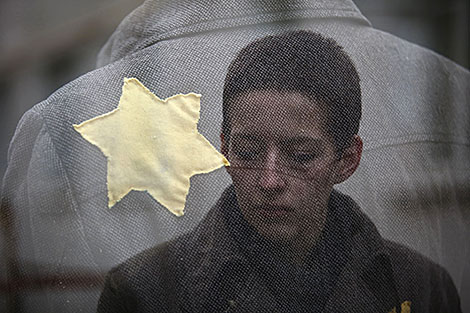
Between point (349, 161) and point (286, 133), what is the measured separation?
5.7 inches

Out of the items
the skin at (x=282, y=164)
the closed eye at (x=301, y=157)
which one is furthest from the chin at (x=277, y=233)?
the closed eye at (x=301, y=157)

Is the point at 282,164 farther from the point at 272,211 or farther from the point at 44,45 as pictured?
the point at 44,45

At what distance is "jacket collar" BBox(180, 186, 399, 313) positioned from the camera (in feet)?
3.39

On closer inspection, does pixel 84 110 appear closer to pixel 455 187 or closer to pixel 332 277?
pixel 332 277

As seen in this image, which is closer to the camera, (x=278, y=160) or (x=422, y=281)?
(x=278, y=160)

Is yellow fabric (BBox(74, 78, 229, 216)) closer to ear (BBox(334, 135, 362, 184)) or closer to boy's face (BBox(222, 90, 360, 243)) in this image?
boy's face (BBox(222, 90, 360, 243))

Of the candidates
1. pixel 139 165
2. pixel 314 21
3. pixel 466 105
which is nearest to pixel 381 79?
pixel 314 21

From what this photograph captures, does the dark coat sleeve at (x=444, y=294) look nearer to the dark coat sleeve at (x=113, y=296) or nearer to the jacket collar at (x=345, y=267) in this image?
the jacket collar at (x=345, y=267)

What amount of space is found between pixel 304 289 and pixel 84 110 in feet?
1.56

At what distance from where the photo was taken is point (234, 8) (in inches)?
45.7

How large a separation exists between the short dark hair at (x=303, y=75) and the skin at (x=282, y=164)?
0.02 m

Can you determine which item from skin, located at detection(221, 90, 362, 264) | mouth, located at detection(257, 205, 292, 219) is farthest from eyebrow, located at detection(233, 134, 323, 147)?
mouth, located at detection(257, 205, 292, 219)

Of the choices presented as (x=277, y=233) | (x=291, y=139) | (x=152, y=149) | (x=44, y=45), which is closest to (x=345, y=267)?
(x=277, y=233)

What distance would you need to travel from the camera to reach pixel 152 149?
1038 millimetres
